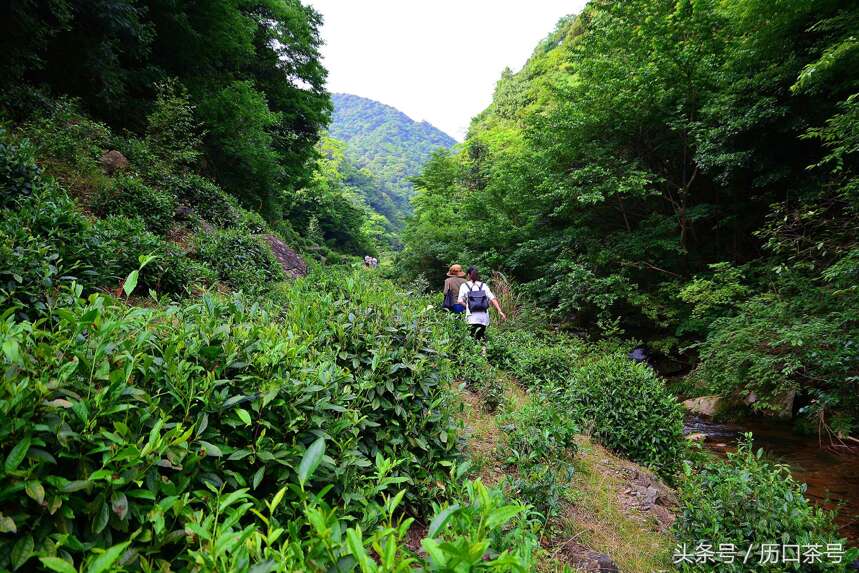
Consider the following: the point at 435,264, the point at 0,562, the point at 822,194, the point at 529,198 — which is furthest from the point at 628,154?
the point at 0,562

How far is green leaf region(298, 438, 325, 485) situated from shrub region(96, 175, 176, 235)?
6.86 meters

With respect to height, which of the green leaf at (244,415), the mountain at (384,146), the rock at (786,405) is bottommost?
the green leaf at (244,415)

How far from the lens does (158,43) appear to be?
1177 cm

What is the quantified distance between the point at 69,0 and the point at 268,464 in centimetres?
1042

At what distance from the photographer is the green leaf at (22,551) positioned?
40.5 inches

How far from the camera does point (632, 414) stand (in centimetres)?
506

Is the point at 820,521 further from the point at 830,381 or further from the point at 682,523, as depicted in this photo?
the point at 830,381

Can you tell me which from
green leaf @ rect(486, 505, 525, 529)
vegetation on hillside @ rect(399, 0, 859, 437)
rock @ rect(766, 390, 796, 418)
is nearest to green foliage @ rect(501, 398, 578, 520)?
green leaf @ rect(486, 505, 525, 529)

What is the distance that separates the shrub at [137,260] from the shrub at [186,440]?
107 inches

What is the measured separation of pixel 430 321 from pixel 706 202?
35.2 ft

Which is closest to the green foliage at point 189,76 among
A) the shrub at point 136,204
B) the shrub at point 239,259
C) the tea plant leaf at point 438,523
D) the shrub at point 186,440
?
the shrub at point 136,204

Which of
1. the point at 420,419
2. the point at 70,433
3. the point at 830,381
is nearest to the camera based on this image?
the point at 70,433

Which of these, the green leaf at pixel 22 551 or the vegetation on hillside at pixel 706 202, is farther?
the vegetation on hillside at pixel 706 202

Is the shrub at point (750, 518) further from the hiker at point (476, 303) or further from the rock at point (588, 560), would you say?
the hiker at point (476, 303)
